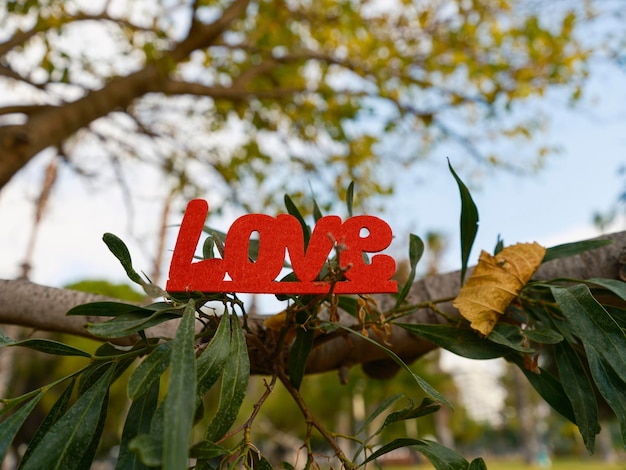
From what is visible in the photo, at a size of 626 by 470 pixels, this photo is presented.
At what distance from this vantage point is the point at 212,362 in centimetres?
61

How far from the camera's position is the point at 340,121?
2775 mm

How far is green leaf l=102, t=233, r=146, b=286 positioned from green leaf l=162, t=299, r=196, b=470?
19cm

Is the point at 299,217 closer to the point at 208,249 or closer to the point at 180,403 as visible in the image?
the point at 208,249

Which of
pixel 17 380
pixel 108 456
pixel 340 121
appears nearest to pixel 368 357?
pixel 340 121

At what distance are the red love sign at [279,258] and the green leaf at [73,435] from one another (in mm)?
179

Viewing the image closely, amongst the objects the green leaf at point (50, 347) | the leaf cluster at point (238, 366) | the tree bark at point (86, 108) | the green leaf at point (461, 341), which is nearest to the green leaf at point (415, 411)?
the leaf cluster at point (238, 366)

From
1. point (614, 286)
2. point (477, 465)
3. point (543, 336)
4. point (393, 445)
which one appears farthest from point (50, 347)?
point (614, 286)

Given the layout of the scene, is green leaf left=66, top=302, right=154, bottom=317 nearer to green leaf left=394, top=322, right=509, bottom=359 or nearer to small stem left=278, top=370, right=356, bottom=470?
small stem left=278, top=370, right=356, bottom=470

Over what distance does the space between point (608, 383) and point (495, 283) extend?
23cm

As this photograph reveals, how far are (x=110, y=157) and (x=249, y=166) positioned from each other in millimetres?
935

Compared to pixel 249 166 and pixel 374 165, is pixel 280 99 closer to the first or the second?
pixel 249 166

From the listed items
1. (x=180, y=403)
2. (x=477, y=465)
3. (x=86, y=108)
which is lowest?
(x=477, y=465)

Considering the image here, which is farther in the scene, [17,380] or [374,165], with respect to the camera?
[17,380]

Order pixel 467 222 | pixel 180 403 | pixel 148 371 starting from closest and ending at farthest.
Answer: pixel 180 403
pixel 148 371
pixel 467 222
